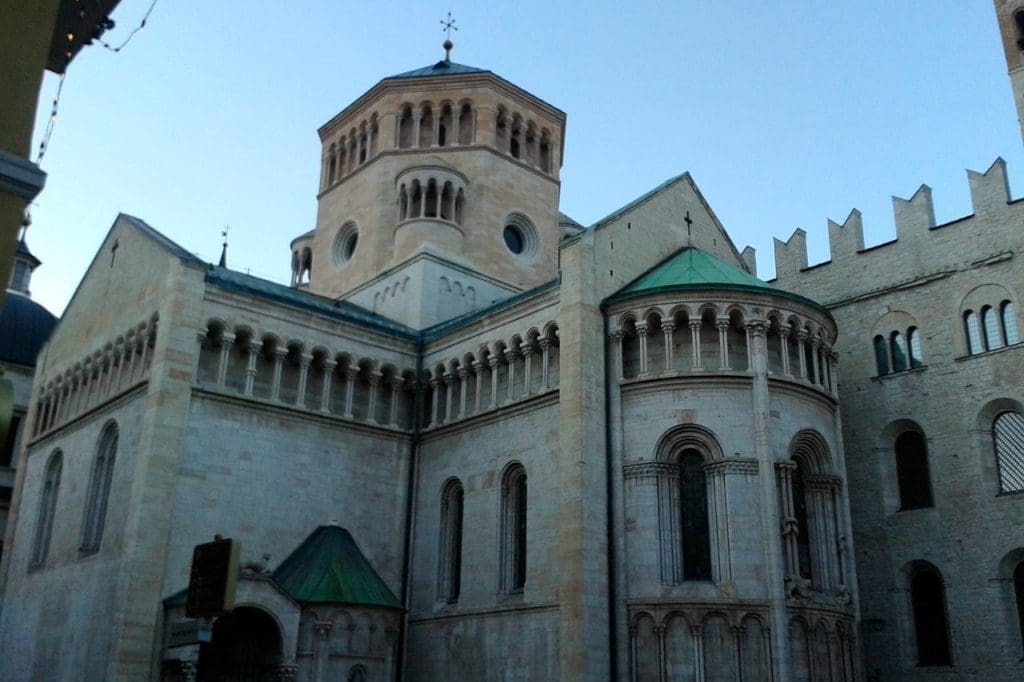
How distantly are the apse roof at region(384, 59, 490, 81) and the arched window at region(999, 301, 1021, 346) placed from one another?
19.4m

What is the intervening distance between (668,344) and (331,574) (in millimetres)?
10437

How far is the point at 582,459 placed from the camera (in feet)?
76.9

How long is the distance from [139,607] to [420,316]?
1286 centimetres

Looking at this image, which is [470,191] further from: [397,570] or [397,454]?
[397,570]

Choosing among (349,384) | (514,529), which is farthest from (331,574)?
(349,384)

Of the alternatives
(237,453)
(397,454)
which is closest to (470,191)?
(397,454)

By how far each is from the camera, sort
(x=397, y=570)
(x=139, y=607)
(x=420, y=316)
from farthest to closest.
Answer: (x=420, y=316) < (x=397, y=570) < (x=139, y=607)

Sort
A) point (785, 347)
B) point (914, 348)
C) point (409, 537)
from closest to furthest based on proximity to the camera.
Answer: point (785, 347)
point (409, 537)
point (914, 348)

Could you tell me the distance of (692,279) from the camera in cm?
2575

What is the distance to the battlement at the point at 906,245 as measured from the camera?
2859 cm

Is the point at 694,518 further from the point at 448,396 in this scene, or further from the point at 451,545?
the point at 448,396

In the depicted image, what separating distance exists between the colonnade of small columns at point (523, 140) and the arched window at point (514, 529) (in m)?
14.7

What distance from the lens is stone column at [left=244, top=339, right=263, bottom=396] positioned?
2627 centimetres

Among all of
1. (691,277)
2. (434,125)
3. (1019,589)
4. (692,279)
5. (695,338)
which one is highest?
(434,125)
